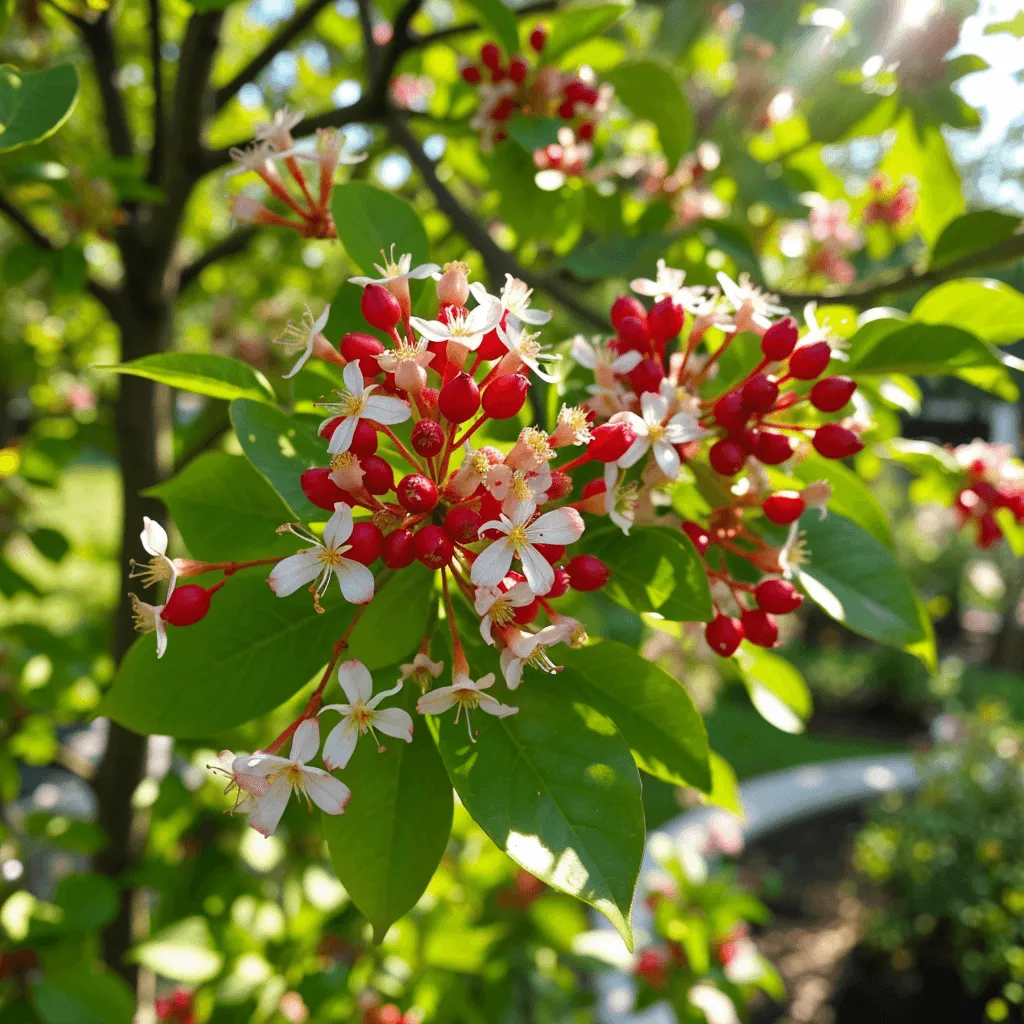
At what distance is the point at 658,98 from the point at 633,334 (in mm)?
922

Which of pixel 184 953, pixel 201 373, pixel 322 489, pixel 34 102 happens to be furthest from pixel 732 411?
pixel 184 953

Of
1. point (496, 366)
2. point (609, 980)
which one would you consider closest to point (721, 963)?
point (609, 980)

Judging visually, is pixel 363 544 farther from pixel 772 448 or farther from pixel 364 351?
pixel 772 448

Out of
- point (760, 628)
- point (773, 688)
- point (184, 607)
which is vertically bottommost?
point (773, 688)

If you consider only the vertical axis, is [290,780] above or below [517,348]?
below

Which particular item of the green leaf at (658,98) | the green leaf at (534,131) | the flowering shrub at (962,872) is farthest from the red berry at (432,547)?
the flowering shrub at (962,872)

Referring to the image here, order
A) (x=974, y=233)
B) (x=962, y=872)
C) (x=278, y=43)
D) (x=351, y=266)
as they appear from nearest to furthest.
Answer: (x=974, y=233)
(x=278, y=43)
(x=351, y=266)
(x=962, y=872)

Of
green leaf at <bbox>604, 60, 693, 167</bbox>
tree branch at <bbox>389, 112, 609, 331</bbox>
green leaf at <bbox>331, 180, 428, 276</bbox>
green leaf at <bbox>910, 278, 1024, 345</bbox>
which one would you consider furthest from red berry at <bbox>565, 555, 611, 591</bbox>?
green leaf at <bbox>604, 60, 693, 167</bbox>

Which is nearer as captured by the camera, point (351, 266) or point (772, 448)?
point (772, 448)

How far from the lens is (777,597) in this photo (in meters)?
0.96

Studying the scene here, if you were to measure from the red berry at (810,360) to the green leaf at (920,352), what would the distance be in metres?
0.16

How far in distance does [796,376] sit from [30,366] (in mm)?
3522

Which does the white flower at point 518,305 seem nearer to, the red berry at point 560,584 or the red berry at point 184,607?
the red berry at point 560,584

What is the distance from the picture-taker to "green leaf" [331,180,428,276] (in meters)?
1.01
